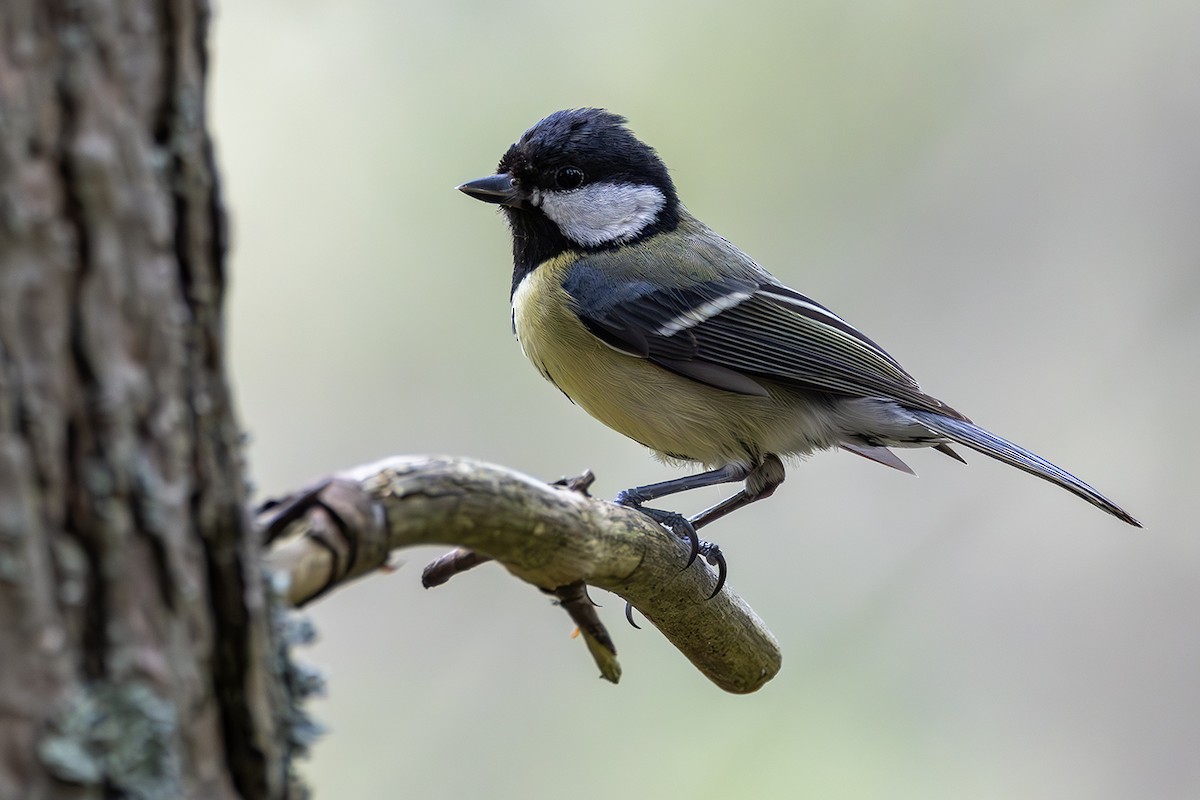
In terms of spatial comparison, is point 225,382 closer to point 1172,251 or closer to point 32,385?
point 32,385

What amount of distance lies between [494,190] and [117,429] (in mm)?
1803

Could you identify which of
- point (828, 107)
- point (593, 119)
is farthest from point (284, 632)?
point (828, 107)

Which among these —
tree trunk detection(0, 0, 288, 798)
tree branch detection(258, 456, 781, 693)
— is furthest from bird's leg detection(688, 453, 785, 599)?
tree trunk detection(0, 0, 288, 798)

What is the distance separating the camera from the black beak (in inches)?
97.6

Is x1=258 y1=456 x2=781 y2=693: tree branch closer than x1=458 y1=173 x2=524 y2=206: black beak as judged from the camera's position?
Yes

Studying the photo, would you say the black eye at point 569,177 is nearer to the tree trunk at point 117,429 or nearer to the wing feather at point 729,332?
the wing feather at point 729,332

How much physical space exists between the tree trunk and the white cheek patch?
1707mm

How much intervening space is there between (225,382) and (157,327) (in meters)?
0.07

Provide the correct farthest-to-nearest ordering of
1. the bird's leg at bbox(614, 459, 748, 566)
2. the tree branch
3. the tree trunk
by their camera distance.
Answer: the bird's leg at bbox(614, 459, 748, 566) → the tree branch → the tree trunk

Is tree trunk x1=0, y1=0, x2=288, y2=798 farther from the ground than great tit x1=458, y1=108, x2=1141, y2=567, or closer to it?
farther from the ground

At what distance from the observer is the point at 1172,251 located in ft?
11.9

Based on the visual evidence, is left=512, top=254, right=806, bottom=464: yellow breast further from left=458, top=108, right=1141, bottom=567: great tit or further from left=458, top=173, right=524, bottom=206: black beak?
left=458, top=173, right=524, bottom=206: black beak

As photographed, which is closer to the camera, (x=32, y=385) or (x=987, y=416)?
(x=32, y=385)

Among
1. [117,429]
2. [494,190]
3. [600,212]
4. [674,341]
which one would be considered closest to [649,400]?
[674,341]
